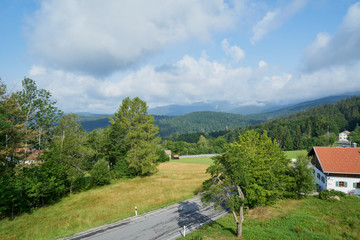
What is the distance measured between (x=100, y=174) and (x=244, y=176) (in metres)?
28.6

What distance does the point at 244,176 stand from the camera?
12352 mm

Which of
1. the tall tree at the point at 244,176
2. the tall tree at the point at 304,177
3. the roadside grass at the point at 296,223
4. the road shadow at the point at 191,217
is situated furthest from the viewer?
the tall tree at the point at 304,177

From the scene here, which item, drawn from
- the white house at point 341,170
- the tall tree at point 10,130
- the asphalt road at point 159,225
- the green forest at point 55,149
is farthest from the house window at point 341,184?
the tall tree at point 10,130

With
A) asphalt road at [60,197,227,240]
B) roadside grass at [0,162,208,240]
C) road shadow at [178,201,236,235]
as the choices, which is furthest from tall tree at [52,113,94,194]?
road shadow at [178,201,236,235]

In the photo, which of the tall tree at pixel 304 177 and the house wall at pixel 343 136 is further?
the house wall at pixel 343 136

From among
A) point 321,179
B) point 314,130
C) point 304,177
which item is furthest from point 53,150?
point 314,130

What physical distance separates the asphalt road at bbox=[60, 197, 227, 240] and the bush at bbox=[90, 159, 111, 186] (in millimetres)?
17008

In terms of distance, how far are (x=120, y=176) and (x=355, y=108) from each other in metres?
200

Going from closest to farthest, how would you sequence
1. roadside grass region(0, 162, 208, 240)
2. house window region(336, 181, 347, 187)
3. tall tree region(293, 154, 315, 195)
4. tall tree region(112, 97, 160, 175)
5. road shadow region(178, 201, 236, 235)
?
road shadow region(178, 201, 236, 235) → roadside grass region(0, 162, 208, 240) → tall tree region(293, 154, 315, 195) → house window region(336, 181, 347, 187) → tall tree region(112, 97, 160, 175)

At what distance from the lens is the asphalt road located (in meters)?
A: 15.0

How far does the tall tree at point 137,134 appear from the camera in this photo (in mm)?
35531

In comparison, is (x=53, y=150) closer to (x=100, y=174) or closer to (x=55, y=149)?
(x=55, y=149)

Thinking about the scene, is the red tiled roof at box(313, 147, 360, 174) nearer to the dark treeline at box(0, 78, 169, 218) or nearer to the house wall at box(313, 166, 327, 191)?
the house wall at box(313, 166, 327, 191)

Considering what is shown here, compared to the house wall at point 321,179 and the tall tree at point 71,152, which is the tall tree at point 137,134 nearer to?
the tall tree at point 71,152
